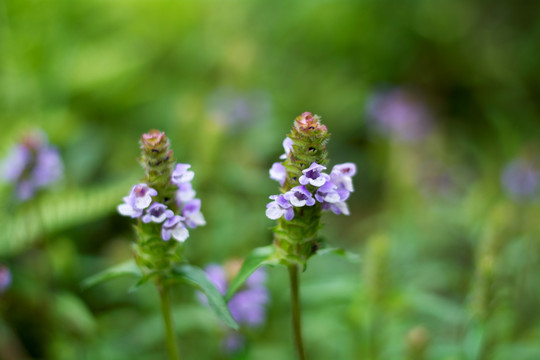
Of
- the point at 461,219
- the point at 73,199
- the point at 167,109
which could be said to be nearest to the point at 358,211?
the point at 461,219

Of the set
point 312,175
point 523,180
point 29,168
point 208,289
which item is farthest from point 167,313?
point 523,180

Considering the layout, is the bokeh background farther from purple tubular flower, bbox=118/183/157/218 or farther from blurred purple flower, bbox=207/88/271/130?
purple tubular flower, bbox=118/183/157/218

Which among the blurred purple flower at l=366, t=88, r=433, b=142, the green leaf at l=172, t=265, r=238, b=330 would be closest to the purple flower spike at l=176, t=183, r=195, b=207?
the green leaf at l=172, t=265, r=238, b=330

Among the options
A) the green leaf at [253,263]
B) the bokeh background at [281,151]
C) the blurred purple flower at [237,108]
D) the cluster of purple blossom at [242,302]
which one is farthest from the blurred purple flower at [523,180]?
the green leaf at [253,263]

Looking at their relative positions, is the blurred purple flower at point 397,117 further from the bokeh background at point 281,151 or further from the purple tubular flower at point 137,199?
the purple tubular flower at point 137,199

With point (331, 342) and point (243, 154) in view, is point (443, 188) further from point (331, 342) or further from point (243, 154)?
point (331, 342)

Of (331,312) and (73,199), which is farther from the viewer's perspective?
(73,199)
